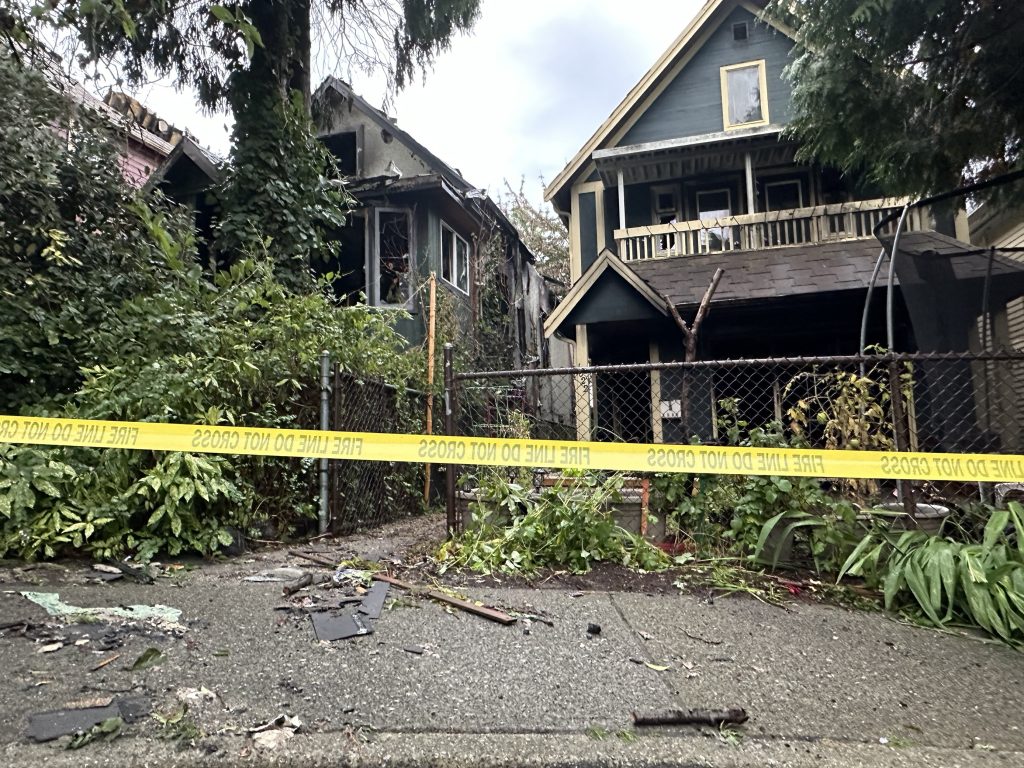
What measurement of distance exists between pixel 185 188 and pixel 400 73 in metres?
5.99

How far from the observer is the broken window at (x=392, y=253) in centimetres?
1225

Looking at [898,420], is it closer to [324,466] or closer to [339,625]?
[339,625]

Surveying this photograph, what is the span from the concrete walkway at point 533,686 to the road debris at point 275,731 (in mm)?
28

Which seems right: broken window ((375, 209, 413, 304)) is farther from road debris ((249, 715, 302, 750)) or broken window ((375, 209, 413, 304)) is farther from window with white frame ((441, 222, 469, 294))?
road debris ((249, 715, 302, 750))

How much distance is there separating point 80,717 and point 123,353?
360cm

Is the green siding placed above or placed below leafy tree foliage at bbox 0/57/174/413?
above

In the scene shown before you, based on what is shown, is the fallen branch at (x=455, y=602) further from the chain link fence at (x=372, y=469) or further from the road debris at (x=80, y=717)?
the chain link fence at (x=372, y=469)

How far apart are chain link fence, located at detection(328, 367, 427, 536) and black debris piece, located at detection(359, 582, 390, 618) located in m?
1.70

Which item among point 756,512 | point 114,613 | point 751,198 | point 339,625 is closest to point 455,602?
point 339,625

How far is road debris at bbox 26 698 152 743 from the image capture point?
190 centimetres

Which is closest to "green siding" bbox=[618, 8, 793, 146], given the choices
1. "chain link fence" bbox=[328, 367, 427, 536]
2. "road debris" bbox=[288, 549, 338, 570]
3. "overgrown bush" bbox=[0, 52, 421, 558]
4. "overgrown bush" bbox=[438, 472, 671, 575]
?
"chain link fence" bbox=[328, 367, 427, 536]

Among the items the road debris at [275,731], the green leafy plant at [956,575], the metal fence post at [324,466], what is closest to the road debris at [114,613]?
the road debris at [275,731]

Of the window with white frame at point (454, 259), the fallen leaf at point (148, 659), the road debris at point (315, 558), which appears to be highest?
the window with white frame at point (454, 259)

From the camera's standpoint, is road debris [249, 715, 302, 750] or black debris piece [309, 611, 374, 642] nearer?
road debris [249, 715, 302, 750]
